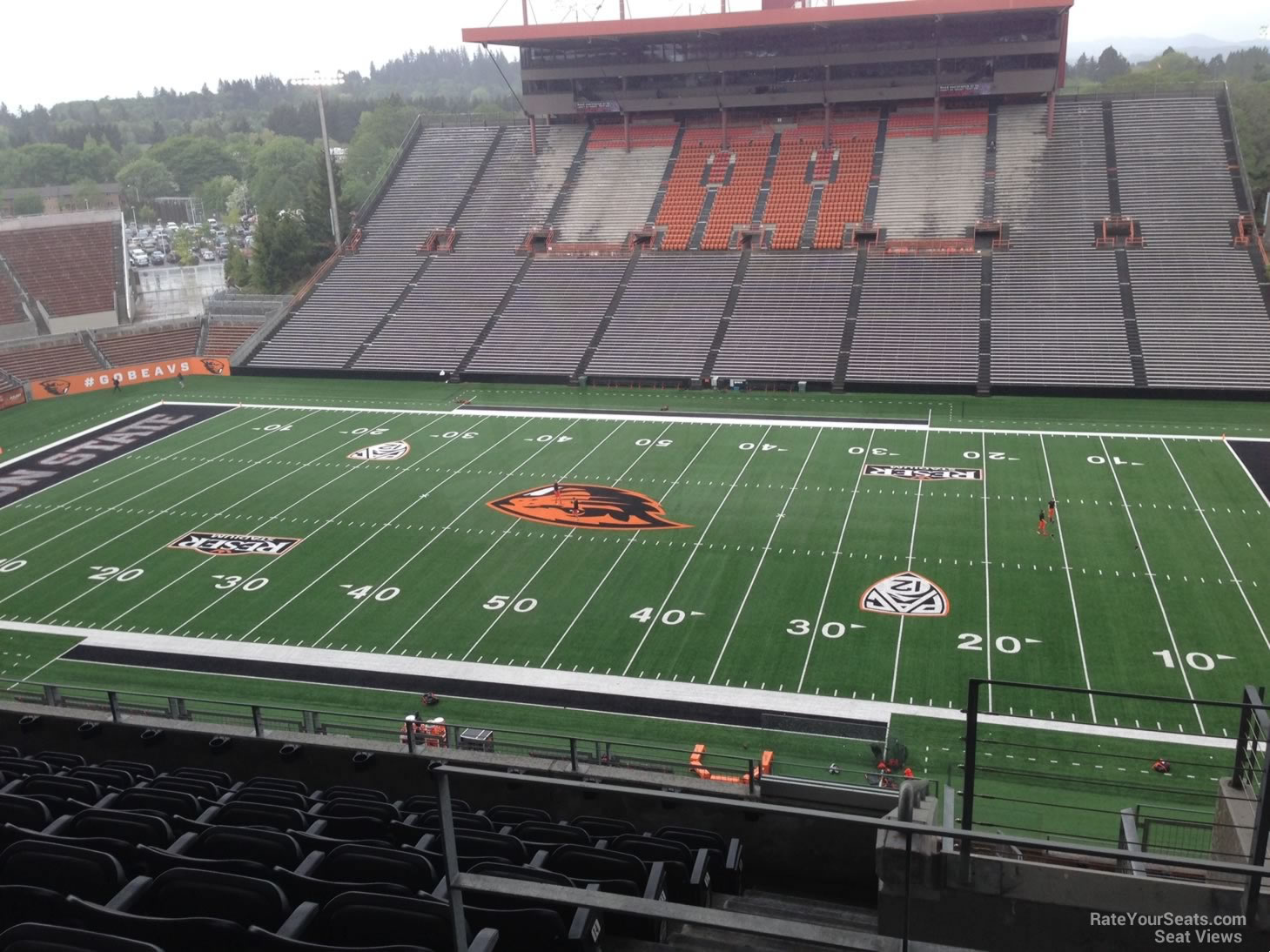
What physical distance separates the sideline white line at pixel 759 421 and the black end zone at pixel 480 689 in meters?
17.4

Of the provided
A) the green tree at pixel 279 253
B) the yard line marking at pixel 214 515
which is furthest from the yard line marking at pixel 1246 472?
the green tree at pixel 279 253

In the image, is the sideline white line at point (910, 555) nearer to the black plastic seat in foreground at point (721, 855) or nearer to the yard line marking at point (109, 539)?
the black plastic seat in foreground at point (721, 855)

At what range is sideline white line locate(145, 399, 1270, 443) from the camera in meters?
31.9

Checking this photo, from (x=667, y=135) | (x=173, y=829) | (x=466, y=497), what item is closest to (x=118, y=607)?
(x=466, y=497)

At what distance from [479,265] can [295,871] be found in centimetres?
4566

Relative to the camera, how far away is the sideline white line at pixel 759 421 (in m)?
31.9

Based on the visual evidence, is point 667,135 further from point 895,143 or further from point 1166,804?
point 1166,804

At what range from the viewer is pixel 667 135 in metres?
54.7

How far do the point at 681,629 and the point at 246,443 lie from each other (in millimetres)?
19932

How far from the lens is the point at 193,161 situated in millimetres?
122062

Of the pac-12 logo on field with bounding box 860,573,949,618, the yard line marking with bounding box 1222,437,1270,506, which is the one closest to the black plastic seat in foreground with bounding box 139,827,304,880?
the pac-12 logo on field with bounding box 860,573,949,618

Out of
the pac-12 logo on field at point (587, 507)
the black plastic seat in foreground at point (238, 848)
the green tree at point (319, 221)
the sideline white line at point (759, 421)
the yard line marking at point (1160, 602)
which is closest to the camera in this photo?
the black plastic seat in foreground at point (238, 848)

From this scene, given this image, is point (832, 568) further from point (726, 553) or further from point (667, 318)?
point (667, 318)

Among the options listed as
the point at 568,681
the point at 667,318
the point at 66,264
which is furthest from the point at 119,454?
the point at 66,264
